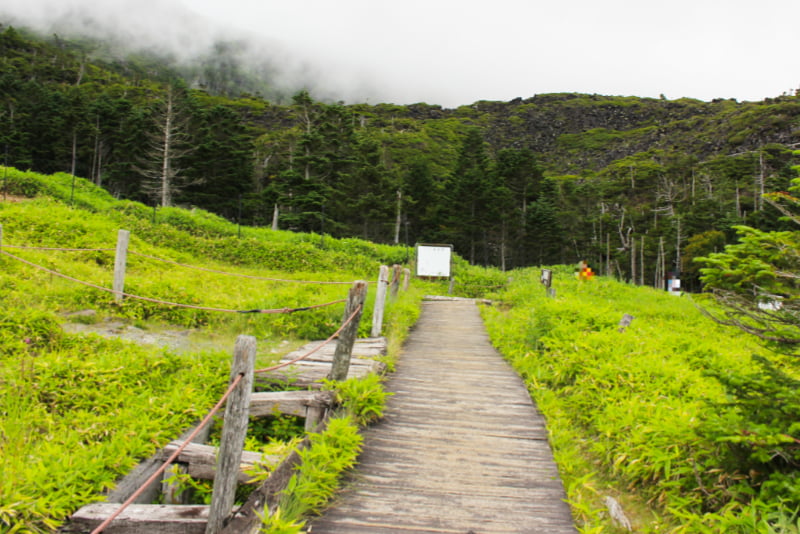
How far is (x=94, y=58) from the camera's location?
10800cm

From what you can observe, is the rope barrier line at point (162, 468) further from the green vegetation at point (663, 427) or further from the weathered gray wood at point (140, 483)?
the green vegetation at point (663, 427)

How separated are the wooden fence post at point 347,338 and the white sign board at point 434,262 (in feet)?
42.2

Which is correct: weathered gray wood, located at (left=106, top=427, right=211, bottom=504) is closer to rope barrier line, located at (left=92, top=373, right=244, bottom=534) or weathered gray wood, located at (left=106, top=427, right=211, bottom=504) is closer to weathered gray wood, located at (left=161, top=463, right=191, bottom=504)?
weathered gray wood, located at (left=161, top=463, right=191, bottom=504)

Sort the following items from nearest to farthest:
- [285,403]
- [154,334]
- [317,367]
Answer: [285,403] < [317,367] < [154,334]

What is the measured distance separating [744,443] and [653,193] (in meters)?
72.4

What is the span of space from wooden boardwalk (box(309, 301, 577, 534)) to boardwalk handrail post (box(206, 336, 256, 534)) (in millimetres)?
648

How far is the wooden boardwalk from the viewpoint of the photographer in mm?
3221

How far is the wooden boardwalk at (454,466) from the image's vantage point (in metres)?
3.22

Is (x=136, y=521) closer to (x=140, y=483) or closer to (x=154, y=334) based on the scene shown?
(x=140, y=483)

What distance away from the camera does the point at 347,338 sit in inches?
193

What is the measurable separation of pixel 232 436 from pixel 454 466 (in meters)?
2.07

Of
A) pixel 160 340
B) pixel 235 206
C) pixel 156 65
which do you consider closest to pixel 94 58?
pixel 156 65

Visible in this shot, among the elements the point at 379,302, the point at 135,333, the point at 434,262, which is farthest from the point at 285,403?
the point at 434,262

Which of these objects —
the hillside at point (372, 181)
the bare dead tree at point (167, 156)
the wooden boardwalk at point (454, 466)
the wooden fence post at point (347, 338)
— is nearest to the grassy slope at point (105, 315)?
the wooden fence post at point (347, 338)
